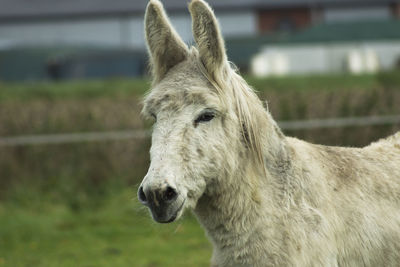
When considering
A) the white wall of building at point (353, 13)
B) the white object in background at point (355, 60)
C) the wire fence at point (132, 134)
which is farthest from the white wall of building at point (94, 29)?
the wire fence at point (132, 134)

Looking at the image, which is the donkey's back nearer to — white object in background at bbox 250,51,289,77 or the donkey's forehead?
the donkey's forehead

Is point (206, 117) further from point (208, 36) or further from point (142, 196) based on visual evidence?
point (142, 196)

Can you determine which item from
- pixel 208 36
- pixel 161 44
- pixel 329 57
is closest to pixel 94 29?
pixel 329 57

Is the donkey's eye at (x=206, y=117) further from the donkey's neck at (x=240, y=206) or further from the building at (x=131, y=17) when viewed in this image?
the building at (x=131, y=17)

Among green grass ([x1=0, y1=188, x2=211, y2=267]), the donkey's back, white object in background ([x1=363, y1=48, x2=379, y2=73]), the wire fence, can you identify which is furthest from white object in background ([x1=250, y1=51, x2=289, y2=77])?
the donkey's back

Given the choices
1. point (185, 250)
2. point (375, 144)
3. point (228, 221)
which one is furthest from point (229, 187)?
point (185, 250)

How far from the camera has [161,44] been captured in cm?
395

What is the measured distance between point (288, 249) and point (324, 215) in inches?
11.9

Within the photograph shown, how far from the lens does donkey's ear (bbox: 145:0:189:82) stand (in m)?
3.91

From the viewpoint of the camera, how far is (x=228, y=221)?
3686mm

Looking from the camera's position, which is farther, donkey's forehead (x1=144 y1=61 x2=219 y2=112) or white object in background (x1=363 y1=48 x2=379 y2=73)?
white object in background (x1=363 y1=48 x2=379 y2=73)

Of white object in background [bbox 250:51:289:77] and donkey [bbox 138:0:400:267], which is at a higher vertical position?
donkey [bbox 138:0:400:267]

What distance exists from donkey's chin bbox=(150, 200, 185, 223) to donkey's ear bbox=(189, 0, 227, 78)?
2.82ft

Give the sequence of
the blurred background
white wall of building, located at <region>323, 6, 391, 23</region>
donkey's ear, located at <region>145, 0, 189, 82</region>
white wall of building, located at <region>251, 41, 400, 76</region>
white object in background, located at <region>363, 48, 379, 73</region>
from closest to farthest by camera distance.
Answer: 1. donkey's ear, located at <region>145, 0, 189, 82</region>
2. the blurred background
3. white wall of building, located at <region>251, 41, 400, 76</region>
4. white object in background, located at <region>363, 48, 379, 73</region>
5. white wall of building, located at <region>323, 6, 391, 23</region>
